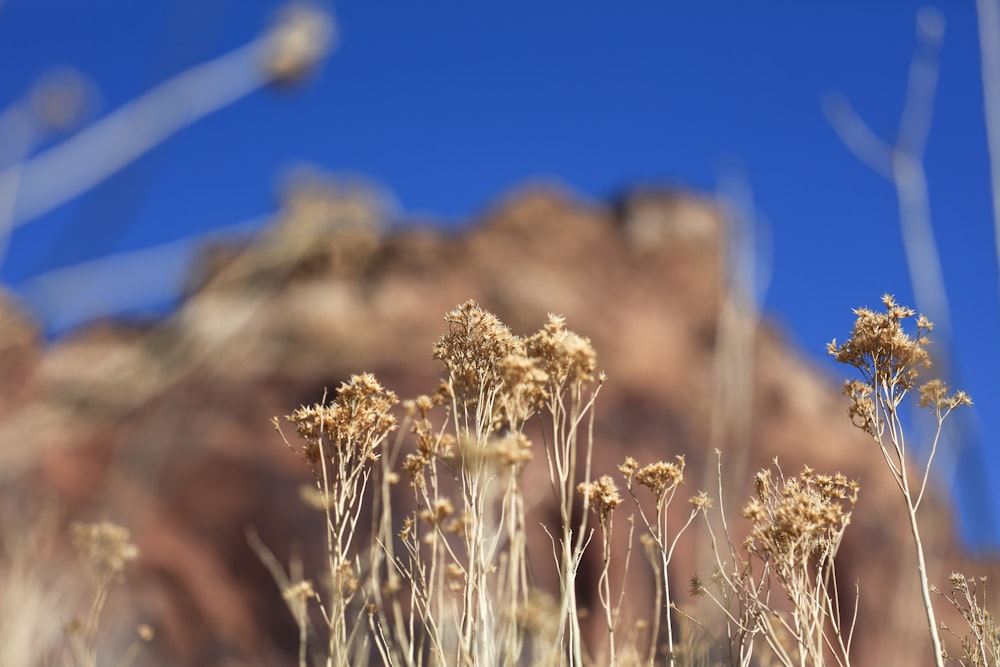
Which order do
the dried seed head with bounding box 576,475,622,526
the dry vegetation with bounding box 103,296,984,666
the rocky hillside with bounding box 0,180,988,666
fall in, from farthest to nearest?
the rocky hillside with bounding box 0,180,988,666, the dried seed head with bounding box 576,475,622,526, the dry vegetation with bounding box 103,296,984,666

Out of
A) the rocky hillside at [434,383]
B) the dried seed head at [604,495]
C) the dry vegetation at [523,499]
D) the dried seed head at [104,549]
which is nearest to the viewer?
the dry vegetation at [523,499]

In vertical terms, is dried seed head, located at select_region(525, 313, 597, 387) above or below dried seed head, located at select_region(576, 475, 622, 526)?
above

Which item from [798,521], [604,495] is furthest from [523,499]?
[798,521]

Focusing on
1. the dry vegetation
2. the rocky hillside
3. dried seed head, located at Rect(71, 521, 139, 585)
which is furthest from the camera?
the rocky hillside

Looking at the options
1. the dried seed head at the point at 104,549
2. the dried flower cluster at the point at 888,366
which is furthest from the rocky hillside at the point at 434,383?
the dried flower cluster at the point at 888,366

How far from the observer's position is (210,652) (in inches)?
575

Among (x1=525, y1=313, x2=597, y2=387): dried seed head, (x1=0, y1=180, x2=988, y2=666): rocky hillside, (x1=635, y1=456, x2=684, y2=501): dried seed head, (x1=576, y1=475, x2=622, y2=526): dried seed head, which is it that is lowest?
(x1=576, y1=475, x2=622, y2=526): dried seed head

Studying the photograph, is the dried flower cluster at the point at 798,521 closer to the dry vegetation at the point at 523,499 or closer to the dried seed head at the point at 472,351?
the dry vegetation at the point at 523,499

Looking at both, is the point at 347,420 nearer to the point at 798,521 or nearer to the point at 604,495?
the point at 604,495

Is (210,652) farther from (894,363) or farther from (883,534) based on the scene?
(894,363)

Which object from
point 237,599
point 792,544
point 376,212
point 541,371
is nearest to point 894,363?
point 792,544

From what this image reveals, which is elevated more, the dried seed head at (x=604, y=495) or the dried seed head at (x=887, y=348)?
the dried seed head at (x=887, y=348)

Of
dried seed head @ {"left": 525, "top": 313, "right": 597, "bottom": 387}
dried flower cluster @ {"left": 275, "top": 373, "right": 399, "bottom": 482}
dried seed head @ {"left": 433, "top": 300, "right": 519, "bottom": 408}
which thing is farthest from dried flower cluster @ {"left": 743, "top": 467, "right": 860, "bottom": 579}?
dried flower cluster @ {"left": 275, "top": 373, "right": 399, "bottom": 482}

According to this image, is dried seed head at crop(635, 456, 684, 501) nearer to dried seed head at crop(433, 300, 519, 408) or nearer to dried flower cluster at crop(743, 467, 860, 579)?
dried flower cluster at crop(743, 467, 860, 579)
